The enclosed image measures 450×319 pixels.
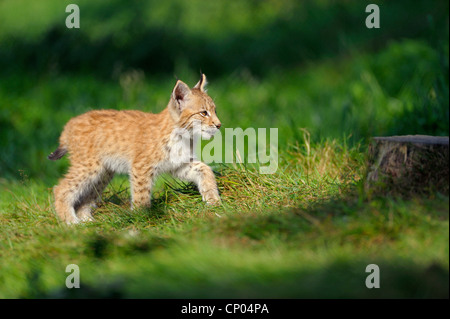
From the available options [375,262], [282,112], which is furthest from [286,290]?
[282,112]

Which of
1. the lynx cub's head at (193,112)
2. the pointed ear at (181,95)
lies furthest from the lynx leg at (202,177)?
the pointed ear at (181,95)

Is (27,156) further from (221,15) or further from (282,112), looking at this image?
(221,15)

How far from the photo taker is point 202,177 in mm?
5684

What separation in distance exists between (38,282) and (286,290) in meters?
1.78

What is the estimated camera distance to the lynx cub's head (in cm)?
586

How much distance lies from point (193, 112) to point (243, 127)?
2421 mm

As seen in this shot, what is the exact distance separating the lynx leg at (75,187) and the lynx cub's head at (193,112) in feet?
3.31

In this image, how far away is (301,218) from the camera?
4.42 meters

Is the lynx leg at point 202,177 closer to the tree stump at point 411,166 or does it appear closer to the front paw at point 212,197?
the front paw at point 212,197

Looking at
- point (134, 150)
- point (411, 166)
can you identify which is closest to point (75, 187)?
point (134, 150)

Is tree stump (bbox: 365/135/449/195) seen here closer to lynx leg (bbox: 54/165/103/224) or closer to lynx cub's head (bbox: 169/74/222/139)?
lynx cub's head (bbox: 169/74/222/139)

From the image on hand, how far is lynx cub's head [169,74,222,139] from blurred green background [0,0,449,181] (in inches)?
52.6

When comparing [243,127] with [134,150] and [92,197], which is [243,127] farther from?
[92,197]

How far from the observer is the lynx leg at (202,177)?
5438mm
